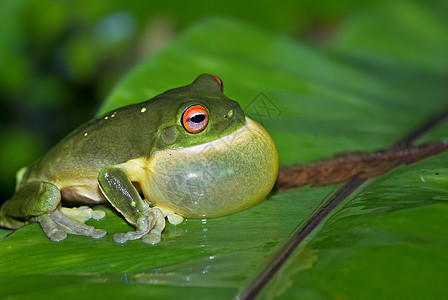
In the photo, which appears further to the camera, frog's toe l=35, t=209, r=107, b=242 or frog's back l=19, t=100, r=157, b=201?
frog's back l=19, t=100, r=157, b=201

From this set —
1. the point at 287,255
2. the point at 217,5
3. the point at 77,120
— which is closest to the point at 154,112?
the point at 287,255

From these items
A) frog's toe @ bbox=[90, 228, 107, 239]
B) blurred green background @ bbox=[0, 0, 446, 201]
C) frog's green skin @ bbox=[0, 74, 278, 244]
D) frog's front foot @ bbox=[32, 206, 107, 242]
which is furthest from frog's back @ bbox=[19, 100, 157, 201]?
blurred green background @ bbox=[0, 0, 446, 201]

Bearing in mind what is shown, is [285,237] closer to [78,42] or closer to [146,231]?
[146,231]

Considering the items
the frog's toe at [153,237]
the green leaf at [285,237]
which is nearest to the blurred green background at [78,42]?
the green leaf at [285,237]

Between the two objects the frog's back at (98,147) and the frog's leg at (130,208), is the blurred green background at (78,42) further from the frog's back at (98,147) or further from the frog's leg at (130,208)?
the frog's leg at (130,208)

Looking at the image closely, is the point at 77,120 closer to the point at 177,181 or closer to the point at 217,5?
the point at 217,5

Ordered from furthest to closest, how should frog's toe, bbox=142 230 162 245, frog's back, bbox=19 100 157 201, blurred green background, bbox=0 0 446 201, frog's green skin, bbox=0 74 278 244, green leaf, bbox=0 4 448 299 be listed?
blurred green background, bbox=0 0 446 201 < frog's back, bbox=19 100 157 201 < frog's green skin, bbox=0 74 278 244 < frog's toe, bbox=142 230 162 245 < green leaf, bbox=0 4 448 299

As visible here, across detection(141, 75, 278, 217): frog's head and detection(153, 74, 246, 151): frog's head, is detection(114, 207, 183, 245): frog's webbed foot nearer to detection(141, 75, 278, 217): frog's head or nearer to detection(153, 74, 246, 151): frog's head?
detection(141, 75, 278, 217): frog's head

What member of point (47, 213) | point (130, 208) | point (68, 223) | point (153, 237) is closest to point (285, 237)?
point (153, 237)
